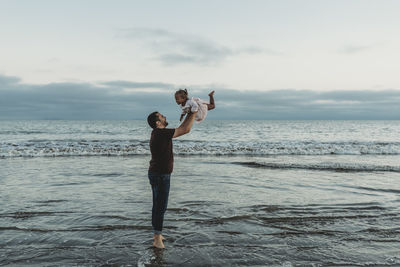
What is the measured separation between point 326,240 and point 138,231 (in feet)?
10.4

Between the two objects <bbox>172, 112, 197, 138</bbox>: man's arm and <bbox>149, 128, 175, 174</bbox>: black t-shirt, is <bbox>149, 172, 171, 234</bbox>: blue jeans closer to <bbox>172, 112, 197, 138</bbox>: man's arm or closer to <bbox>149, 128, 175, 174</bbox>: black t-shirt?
<bbox>149, 128, 175, 174</bbox>: black t-shirt

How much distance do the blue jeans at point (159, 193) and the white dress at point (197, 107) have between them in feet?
3.67

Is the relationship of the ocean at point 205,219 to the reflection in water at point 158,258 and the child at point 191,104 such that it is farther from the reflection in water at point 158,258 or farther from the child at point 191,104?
the child at point 191,104

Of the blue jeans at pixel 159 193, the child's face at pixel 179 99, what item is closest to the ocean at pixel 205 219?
the blue jeans at pixel 159 193

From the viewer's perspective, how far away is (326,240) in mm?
5156

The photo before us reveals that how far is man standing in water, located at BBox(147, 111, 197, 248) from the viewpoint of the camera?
4578mm

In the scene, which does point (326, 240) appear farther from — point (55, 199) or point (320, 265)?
point (55, 199)

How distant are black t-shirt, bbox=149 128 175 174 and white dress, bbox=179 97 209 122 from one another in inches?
19.9

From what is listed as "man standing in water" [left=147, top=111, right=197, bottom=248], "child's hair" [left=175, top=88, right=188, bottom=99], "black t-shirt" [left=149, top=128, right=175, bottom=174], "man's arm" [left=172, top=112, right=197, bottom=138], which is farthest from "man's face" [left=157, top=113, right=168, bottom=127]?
"child's hair" [left=175, top=88, right=188, bottom=99]

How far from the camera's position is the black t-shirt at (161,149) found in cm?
457

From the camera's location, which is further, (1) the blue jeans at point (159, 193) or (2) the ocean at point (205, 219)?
(1) the blue jeans at point (159, 193)

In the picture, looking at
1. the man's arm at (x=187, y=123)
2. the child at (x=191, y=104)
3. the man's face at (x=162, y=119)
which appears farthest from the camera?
the man's face at (x=162, y=119)

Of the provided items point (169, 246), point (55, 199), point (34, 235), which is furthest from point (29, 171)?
point (169, 246)

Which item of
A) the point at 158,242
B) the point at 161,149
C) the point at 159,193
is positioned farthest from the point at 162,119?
the point at 158,242
